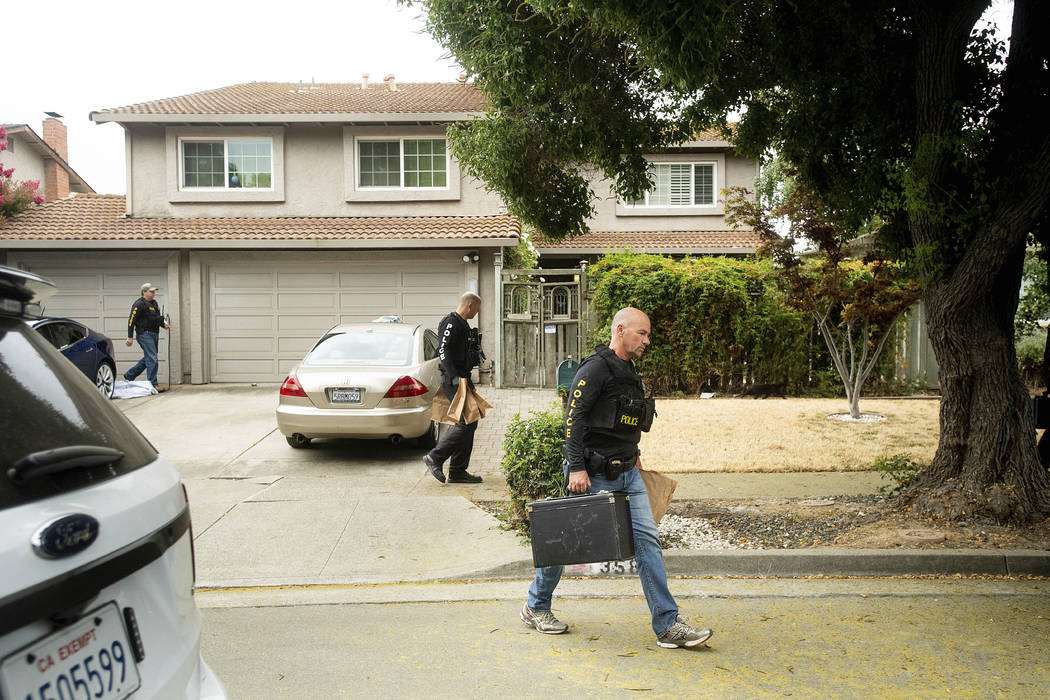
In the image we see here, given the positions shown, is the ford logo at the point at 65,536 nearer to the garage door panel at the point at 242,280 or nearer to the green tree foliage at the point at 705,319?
the green tree foliage at the point at 705,319

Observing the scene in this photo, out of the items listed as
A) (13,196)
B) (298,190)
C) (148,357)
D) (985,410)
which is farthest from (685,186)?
(985,410)

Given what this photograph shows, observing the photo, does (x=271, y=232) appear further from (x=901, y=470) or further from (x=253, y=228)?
(x=901, y=470)

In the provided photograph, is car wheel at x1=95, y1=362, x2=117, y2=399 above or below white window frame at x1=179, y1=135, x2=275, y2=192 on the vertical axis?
below

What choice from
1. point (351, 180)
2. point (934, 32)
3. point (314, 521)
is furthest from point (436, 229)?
point (934, 32)

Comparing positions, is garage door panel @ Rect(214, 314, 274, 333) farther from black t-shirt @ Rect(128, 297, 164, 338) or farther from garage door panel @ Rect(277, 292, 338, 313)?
black t-shirt @ Rect(128, 297, 164, 338)

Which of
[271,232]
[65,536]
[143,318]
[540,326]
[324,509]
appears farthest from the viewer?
[271,232]

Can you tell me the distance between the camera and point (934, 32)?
6.31 metres

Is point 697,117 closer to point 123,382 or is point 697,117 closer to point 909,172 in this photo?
point 909,172

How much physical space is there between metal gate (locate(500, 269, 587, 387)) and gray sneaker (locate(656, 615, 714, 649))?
1069 centimetres

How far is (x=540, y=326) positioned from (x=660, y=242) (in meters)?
6.77

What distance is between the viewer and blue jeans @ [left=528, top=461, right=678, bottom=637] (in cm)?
437

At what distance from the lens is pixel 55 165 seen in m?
27.6

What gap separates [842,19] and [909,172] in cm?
160

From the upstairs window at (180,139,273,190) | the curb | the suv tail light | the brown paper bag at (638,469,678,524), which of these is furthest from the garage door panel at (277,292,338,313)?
the brown paper bag at (638,469,678,524)
